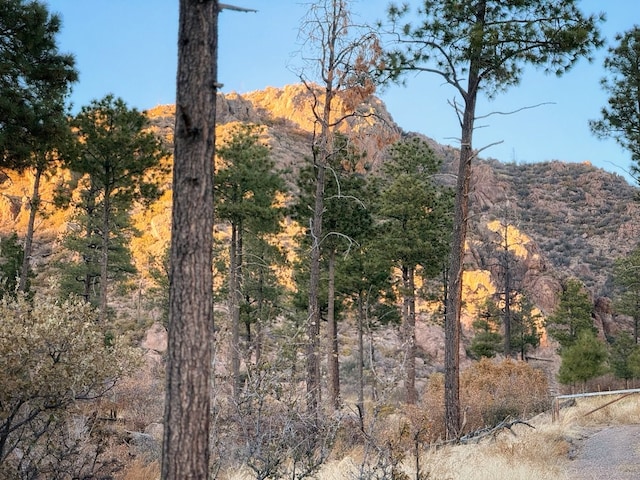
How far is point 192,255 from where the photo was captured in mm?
3975

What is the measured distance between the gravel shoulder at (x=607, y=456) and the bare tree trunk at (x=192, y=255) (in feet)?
19.7

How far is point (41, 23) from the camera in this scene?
39.2ft

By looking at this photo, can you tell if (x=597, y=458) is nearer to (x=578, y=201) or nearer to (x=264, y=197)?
(x=264, y=197)

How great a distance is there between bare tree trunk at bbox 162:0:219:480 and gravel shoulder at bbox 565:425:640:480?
5991mm

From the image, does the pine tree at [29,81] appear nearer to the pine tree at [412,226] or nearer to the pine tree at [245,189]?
the pine tree at [245,189]

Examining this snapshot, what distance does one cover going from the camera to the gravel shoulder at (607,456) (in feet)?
28.2

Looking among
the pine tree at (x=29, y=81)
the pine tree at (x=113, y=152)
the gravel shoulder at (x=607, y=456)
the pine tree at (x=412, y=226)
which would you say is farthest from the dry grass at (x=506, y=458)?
the pine tree at (x=113, y=152)

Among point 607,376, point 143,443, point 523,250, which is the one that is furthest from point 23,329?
point 523,250

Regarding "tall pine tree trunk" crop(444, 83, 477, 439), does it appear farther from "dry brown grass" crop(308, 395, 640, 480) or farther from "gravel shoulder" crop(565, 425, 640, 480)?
"gravel shoulder" crop(565, 425, 640, 480)

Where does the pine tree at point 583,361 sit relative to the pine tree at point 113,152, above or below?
below

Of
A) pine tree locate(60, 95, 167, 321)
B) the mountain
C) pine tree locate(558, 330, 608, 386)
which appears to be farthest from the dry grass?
the mountain

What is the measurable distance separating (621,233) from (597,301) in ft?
68.4

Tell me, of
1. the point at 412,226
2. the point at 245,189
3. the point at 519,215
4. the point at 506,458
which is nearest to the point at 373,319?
the point at 412,226

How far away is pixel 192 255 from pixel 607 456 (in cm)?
906
